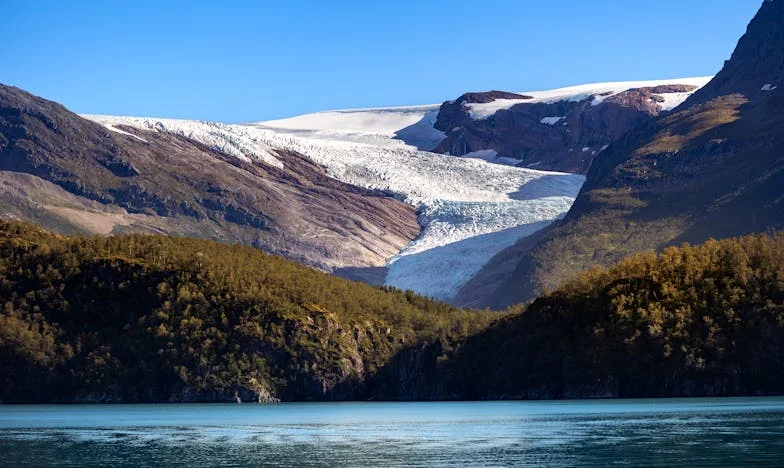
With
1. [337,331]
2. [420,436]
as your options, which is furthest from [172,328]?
[420,436]

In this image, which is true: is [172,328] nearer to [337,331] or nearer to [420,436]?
[337,331]

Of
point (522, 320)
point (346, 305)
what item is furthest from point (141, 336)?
point (522, 320)

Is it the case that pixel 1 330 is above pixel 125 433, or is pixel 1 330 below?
above

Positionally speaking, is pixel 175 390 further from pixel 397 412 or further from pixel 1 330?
pixel 397 412

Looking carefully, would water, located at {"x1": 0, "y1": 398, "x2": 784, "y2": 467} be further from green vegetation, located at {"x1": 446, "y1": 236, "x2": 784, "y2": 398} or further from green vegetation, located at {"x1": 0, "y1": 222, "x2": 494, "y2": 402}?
green vegetation, located at {"x1": 0, "y1": 222, "x2": 494, "y2": 402}

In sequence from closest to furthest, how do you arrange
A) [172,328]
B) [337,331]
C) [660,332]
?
[660,332]
[172,328]
[337,331]

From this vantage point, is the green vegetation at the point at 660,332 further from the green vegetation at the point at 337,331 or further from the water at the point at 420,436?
the water at the point at 420,436
